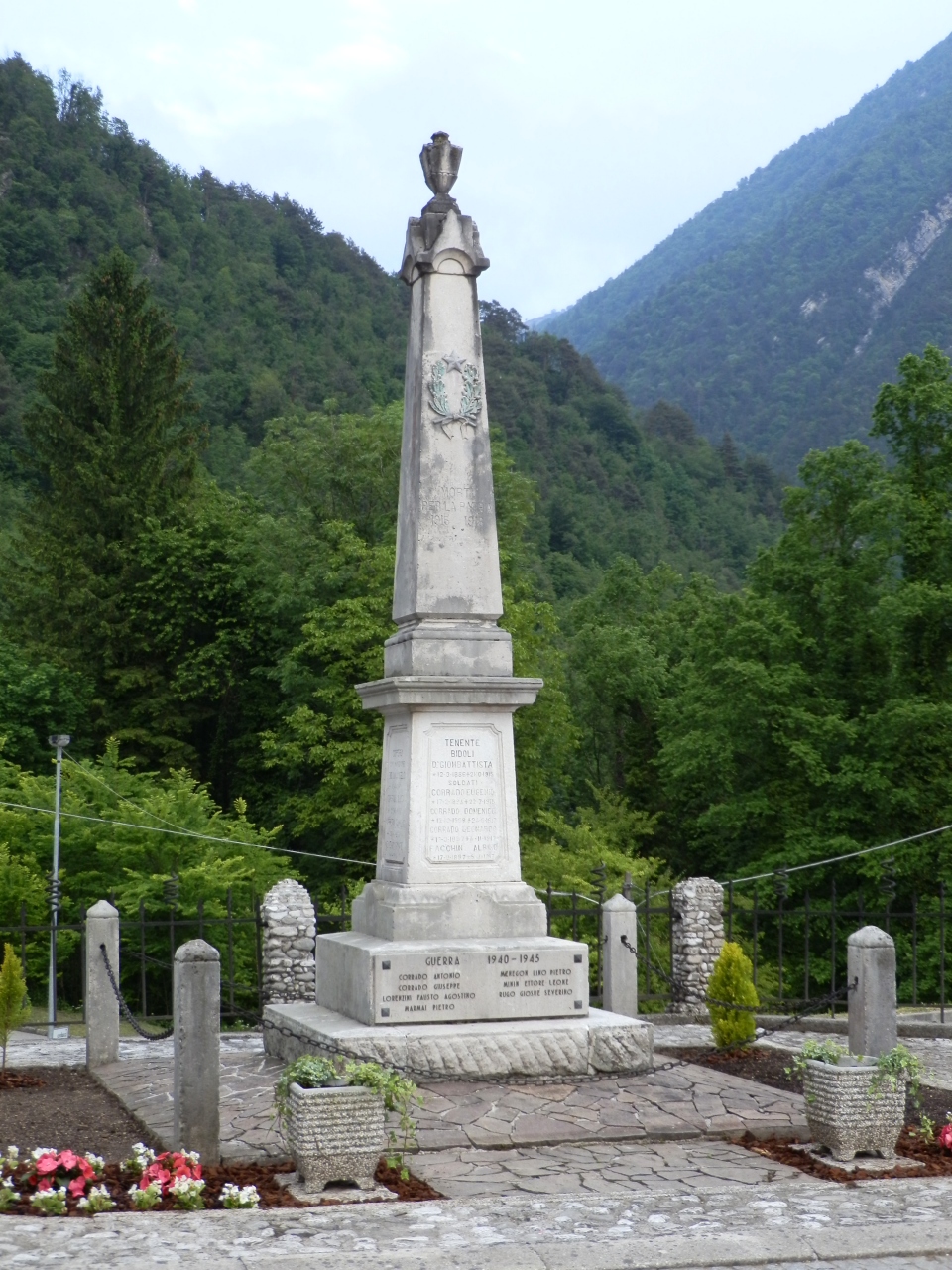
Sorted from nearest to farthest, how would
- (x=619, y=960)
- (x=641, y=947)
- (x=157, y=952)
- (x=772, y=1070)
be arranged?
(x=772, y=1070) → (x=619, y=960) → (x=157, y=952) → (x=641, y=947)

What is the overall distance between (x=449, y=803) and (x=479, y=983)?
1.30 meters

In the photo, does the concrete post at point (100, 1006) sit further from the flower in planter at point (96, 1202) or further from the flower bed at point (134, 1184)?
the flower in planter at point (96, 1202)

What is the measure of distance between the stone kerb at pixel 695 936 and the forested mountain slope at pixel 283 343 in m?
37.7

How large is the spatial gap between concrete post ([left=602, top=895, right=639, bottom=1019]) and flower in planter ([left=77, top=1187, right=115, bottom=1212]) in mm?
6634

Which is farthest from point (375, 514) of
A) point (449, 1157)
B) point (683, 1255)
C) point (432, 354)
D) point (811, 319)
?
point (811, 319)

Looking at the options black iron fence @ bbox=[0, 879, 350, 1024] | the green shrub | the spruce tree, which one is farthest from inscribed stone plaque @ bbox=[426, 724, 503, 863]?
the spruce tree

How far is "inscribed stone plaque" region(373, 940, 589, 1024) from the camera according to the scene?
33.0ft

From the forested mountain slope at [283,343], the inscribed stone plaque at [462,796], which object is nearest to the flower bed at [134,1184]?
the inscribed stone plaque at [462,796]

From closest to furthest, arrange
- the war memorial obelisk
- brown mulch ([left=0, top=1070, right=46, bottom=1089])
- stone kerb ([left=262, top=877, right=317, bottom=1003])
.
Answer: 1. the war memorial obelisk
2. brown mulch ([left=0, top=1070, right=46, bottom=1089])
3. stone kerb ([left=262, top=877, right=317, bottom=1003])

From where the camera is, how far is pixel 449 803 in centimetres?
1074

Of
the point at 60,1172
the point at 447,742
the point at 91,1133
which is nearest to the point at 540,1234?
the point at 60,1172

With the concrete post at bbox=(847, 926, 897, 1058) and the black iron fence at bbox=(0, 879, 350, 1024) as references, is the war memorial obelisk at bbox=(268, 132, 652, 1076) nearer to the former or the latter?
the concrete post at bbox=(847, 926, 897, 1058)

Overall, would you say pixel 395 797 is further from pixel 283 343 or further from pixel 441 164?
pixel 283 343

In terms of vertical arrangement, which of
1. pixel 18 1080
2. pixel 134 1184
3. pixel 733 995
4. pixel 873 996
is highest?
pixel 873 996
